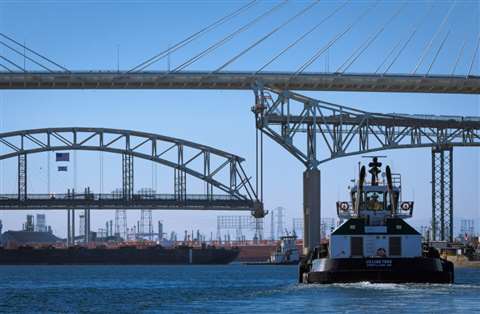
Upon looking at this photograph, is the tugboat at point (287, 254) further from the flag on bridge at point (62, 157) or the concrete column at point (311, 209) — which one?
the concrete column at point (311, 209)

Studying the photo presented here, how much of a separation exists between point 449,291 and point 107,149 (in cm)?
9205

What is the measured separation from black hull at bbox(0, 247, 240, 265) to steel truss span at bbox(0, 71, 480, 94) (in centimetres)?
7194

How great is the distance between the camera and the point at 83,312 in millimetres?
48688

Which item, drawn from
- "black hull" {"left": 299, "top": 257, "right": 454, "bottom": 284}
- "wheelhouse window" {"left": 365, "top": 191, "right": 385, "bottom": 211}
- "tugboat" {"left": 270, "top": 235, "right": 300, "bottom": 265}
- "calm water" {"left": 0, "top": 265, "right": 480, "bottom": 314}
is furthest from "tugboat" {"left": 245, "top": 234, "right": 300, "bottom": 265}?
"black hull" {"left": 299, "top": 257, "right": 454, "bottom": 284}

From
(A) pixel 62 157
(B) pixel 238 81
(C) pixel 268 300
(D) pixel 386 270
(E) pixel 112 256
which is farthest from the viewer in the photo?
(E) pixel 112 256

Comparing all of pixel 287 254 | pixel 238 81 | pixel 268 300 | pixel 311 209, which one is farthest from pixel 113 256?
pixel 268 300

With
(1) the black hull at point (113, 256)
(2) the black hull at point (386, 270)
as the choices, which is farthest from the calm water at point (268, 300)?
(1) the black hull at point (113, 256)

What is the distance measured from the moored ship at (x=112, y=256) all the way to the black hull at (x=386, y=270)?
11504cm

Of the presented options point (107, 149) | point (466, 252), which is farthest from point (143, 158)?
point (466, 252)

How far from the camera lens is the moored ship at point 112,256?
17100 centimetres

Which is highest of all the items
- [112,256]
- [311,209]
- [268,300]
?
[311,209]

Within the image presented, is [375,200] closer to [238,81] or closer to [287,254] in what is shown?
[238,81]

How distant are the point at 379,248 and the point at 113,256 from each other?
4582 inches

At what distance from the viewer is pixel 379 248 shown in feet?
187
